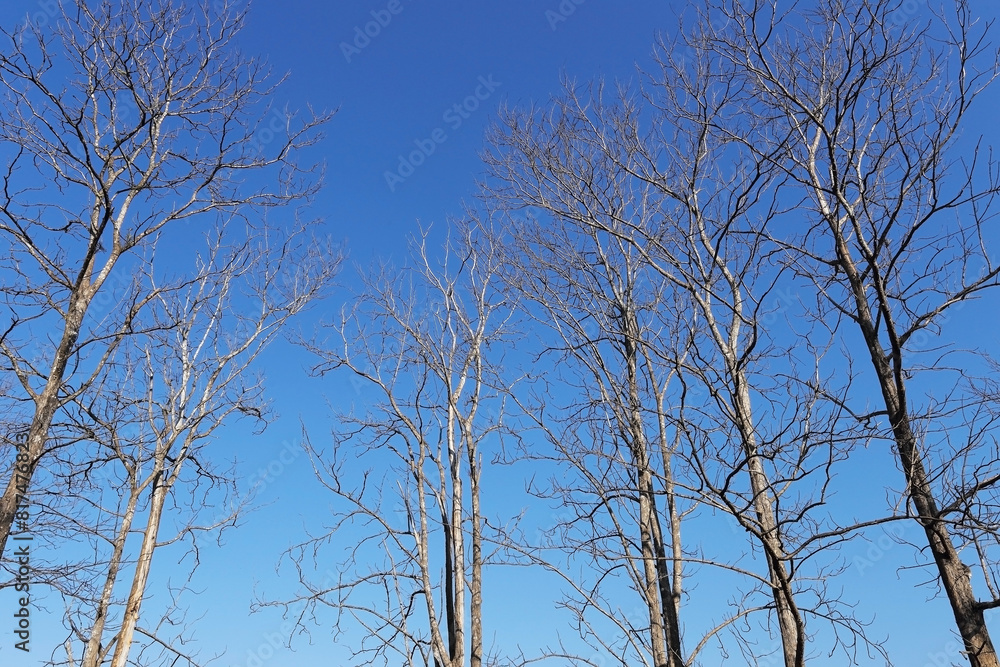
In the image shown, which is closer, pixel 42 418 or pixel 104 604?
pixel 42 418

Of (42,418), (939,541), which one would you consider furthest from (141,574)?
(939,541)

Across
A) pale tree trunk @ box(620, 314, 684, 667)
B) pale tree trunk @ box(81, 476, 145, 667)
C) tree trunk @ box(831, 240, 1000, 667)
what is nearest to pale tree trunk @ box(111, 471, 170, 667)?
pale tree trunk @ box(81, 476, 145, 667)

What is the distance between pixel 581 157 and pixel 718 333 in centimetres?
170

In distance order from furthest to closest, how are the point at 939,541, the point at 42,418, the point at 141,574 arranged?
the point at 141,574, the point at 42,418, the point at 939,541

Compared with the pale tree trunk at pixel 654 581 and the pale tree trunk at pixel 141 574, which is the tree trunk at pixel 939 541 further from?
the pale tree trunk at pixel 141 574

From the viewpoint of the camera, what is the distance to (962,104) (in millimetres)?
3893

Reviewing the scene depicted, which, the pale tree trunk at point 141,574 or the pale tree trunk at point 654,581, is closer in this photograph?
the pale tree trunk at point 654,581

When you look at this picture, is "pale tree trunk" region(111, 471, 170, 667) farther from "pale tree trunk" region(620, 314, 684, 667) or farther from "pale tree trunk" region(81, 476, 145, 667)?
"pale tree trunk" region(620, 314, 684, 667)

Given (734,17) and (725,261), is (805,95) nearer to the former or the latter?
(734,17)

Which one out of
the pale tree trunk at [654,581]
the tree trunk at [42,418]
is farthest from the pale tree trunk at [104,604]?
the pale tree trunk at [654,581]

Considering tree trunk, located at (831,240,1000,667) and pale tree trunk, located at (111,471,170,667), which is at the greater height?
pale tree trunk, located at (111,471,170,667)

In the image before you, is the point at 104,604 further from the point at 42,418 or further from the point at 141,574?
the point at 42,418

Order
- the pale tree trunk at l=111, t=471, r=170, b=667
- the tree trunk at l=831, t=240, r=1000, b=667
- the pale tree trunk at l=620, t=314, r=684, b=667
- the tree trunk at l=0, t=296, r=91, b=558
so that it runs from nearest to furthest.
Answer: the tree trunk at l=831, t=240, r=1000, b=667 < the tree trunk at l=0, t=296, r=91, b=558 < the pale tree trunk at l=620, t=314, r=684, b=667 < the pale tree trunk at l=111, t=471, r=170, b=667

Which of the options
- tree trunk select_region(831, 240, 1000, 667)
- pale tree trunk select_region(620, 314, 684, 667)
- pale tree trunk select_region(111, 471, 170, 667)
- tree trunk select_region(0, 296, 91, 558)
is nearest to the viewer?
tree trunk select_region(831, 240, 1000, 667)
